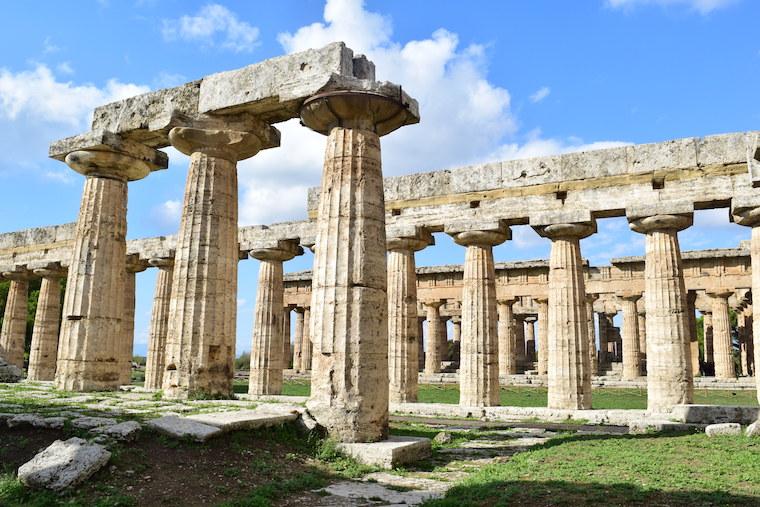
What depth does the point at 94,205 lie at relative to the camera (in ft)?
52.9

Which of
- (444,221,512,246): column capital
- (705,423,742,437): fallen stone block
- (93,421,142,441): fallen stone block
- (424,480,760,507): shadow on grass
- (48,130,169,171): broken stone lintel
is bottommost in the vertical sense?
(424,480,760,507): shadow on grass

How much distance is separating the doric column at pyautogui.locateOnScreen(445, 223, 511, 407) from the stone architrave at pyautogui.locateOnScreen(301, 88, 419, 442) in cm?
983

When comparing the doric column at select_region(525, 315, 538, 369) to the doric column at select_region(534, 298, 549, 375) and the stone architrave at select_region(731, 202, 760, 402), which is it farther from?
the stone architrave at select_region(731, 202, 760, 402)

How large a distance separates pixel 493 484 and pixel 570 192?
528 inches

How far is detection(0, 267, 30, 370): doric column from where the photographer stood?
30.9 meters

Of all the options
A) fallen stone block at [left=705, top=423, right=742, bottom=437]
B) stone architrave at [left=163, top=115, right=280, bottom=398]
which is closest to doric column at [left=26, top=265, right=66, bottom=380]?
stone architrave at [left=163, top=115, right=280, bottom=398]

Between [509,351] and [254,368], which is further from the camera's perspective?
[509,351]

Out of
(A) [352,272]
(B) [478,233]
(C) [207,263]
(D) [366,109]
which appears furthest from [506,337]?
(D) [366,109]

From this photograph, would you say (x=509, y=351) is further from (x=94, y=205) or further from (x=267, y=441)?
(x=267, y=441)

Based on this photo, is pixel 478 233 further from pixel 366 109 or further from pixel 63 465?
pixel 63 465

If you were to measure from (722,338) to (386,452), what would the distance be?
31043 millimetres

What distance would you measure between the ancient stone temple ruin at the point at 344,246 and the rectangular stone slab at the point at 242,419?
781mm

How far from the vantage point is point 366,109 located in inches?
449

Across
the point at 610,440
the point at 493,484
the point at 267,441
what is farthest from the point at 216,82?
the point at 610,440
